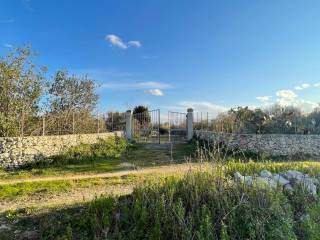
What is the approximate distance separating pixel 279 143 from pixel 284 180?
8.35 meters

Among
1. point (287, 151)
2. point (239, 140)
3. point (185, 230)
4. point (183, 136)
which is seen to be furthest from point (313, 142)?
point (185, 230)

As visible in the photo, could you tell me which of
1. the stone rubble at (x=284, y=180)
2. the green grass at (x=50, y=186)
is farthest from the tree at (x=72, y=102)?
the stone rubble at (x=284, y=180)

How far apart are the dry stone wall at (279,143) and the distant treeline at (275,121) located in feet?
1.77

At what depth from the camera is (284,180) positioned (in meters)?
6.29

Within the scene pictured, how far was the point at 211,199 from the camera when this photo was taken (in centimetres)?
502

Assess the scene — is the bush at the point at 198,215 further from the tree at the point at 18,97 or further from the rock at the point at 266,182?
the tree at the point at 18,97

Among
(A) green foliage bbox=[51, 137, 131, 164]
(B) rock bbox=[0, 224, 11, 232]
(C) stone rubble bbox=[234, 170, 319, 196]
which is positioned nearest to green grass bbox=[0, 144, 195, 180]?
(A) green foliage bbox=[51, 137, 131, 164]

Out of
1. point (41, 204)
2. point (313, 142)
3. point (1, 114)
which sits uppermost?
point (1, 114)

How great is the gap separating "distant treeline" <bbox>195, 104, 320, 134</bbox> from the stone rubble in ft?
25.3

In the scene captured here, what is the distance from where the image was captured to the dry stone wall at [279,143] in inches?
552

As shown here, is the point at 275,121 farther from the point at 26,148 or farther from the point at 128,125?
the point at 26,148

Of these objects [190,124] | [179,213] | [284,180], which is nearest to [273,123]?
[190,124]

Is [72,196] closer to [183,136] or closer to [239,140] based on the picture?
[239,140]

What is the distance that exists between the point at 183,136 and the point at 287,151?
8.68 meters
